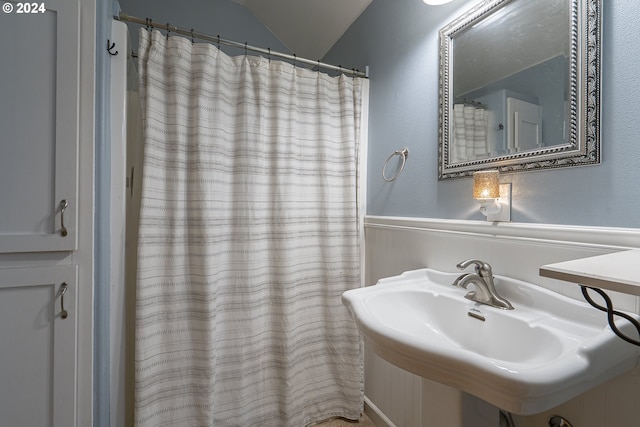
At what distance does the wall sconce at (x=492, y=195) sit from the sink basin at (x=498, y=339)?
8.4 inches

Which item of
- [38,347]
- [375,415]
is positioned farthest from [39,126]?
[375,415]

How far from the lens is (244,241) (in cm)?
140

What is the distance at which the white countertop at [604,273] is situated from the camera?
0.43 meters

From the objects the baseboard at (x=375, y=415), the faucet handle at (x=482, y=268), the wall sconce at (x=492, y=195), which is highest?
the wall sconce at (x=492, y=195)

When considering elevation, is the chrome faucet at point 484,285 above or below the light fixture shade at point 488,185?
below

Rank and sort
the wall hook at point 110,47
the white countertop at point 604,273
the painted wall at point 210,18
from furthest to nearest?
the painted wall at point 210,18 → the wall hook at point 110,47 → the white countertop at point 604,273

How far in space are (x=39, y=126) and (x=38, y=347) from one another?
29.4 inches

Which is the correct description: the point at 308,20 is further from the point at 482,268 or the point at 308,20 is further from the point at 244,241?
the point at 482,268

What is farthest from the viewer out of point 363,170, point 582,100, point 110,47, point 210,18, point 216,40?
point 210,18

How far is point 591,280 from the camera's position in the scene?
46cm

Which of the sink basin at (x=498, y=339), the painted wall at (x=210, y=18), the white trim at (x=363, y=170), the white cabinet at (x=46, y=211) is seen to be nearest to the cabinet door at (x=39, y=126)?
the white cabinet at (x=46, y=211)

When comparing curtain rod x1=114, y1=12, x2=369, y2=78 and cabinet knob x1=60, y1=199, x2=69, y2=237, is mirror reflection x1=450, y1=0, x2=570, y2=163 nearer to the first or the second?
curtain rod x1=114, y1=12, x2=369, y2=78

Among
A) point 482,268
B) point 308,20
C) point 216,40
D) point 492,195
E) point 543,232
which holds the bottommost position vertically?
point 482,268

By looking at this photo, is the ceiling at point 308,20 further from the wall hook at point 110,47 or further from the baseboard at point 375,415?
the baseboard at point 375,415
